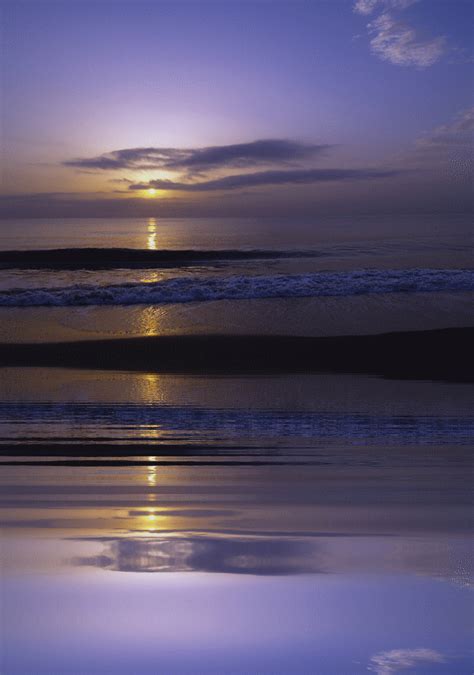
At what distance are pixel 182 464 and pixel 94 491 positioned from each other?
0.77 metres

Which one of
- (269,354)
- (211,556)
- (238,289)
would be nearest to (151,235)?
(238,289)

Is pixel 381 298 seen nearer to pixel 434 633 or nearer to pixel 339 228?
pixel 434 633

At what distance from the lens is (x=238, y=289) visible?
1497 centimetres

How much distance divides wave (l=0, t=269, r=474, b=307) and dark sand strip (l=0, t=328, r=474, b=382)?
11.7ft

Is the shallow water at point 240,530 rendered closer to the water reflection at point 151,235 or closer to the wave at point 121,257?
the wave at point 121,257

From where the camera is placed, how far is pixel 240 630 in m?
3.04

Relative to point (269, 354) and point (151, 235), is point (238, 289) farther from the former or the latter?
point (151, 235)

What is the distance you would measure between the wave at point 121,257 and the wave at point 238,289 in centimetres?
552

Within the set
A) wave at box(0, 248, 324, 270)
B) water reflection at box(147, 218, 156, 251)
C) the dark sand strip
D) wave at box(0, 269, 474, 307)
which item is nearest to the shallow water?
the dark sand strip

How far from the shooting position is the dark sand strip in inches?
362

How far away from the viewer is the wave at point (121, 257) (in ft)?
69.9

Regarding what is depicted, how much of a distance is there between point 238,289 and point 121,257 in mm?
9016

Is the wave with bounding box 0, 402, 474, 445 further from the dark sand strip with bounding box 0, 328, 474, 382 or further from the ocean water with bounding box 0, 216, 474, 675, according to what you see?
the dark sand strip with bounding box 0, 328, 474, 382

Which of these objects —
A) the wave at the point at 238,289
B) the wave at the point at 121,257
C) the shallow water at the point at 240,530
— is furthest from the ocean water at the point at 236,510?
the wave at the point at 121,257
